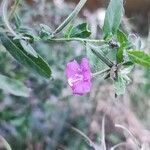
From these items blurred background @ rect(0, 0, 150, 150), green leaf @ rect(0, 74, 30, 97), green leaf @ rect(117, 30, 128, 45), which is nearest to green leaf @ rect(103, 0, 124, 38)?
green leaf @ rect(117, 30, 128, 45)

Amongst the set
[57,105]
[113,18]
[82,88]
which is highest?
[57,105]

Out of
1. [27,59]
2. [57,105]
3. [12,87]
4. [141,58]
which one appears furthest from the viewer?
[57,105]

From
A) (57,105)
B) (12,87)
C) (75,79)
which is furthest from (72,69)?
(57,105)

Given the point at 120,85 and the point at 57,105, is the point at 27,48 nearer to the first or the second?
the point at 120,85

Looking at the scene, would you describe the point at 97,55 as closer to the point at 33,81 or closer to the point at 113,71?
the point at 113,71

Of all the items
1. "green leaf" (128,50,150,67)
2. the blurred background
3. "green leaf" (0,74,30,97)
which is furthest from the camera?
the blurred background

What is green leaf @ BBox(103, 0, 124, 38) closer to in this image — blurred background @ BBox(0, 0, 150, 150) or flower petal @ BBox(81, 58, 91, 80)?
flower petal @ BBox(81, 58, 91, 80)
